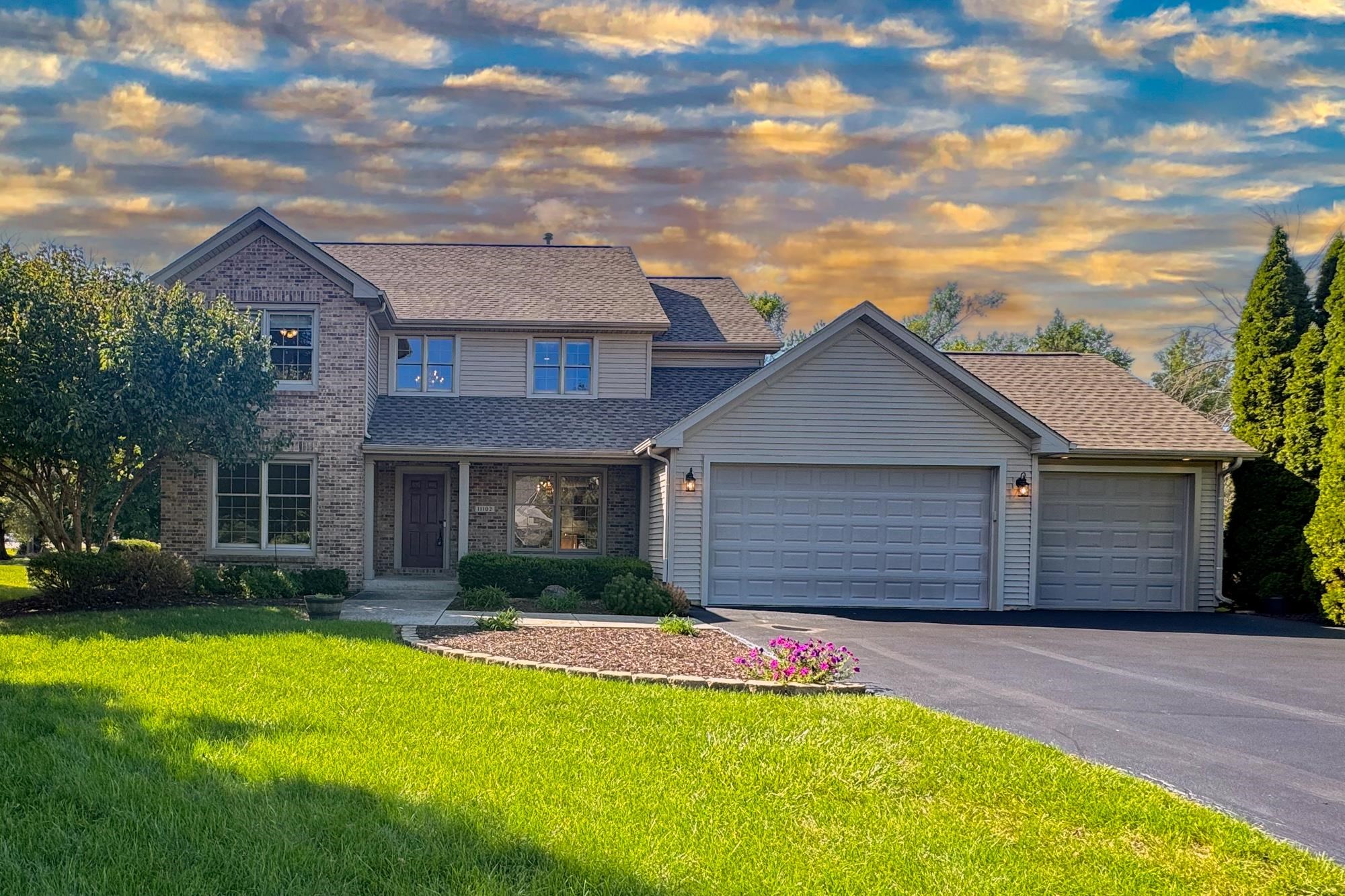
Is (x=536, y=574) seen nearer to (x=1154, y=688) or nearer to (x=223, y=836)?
(x=1154, y=688)

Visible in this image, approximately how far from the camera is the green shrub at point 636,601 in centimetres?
1329

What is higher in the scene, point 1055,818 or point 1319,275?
point 1319,275

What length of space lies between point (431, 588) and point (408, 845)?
1281cm

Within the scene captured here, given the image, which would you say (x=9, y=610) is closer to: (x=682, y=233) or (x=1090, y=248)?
(x=682, y=233)

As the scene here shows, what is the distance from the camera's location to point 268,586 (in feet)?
45.5

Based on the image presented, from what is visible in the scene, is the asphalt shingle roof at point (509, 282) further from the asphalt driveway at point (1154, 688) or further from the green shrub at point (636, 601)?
the asphalt driveway at point (1154, 688)

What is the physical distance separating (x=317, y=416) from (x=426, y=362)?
10.1 feet

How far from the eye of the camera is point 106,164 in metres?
19.5

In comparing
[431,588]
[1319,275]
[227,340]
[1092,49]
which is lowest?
[431,588]

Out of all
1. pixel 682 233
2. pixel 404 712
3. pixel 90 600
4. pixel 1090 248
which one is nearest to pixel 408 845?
pixel 404 712

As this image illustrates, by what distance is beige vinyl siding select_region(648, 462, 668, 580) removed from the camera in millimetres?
15477

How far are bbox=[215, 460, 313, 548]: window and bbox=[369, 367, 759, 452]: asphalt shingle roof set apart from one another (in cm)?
182

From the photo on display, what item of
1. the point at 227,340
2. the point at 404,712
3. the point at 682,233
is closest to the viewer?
the point at 404,712

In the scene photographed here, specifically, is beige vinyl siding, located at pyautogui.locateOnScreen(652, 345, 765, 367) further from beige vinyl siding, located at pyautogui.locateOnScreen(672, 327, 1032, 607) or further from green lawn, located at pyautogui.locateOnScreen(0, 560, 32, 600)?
green lawn, located at pyautogui.locateOnScreen(0, 560, 32, 600)
